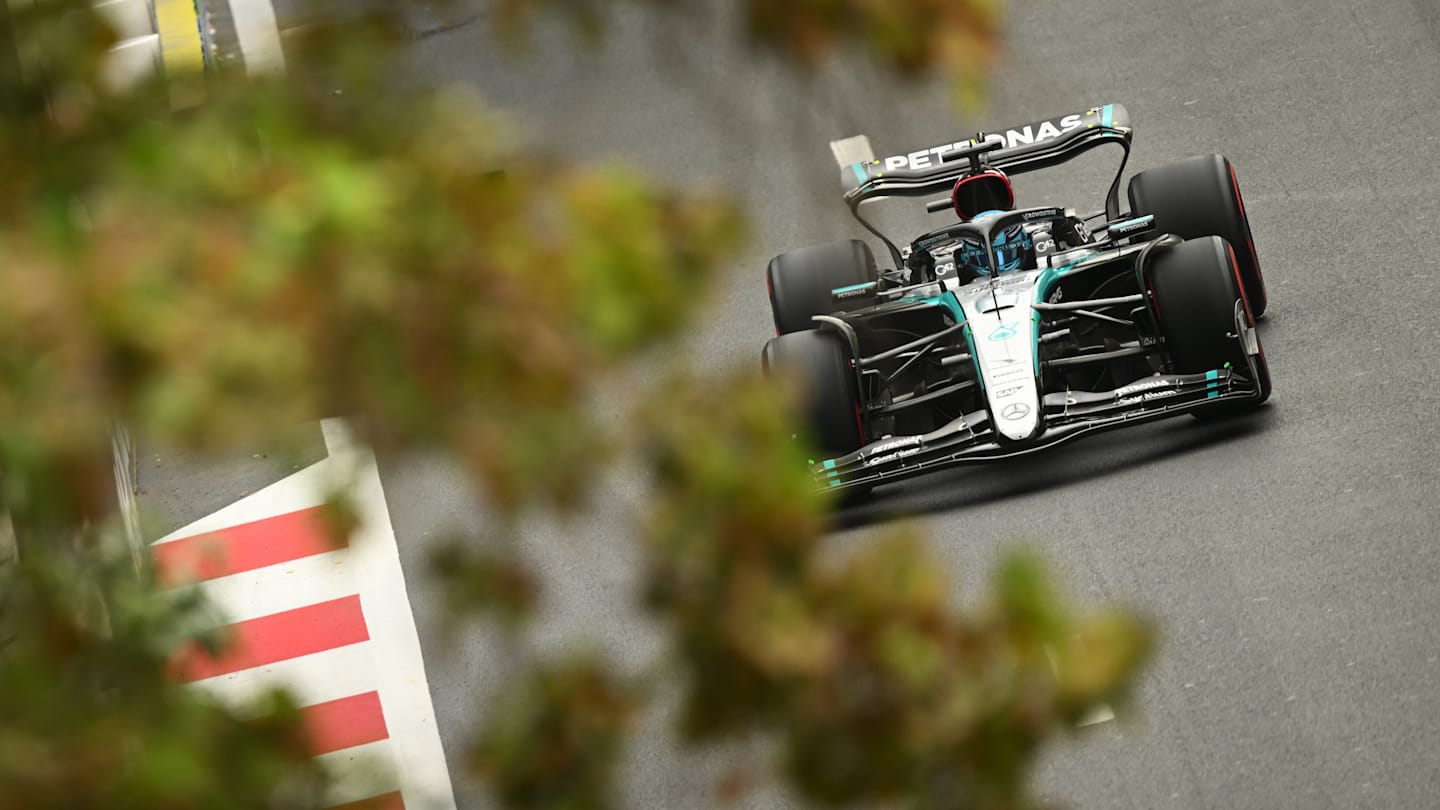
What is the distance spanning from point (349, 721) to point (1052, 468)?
343 cm

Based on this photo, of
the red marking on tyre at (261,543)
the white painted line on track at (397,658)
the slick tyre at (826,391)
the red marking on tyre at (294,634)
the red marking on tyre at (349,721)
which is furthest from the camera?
the red marking on tyre at (261,543)

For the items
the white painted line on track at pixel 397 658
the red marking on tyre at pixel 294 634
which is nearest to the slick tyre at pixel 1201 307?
the white painted line on track at pixel 397 658

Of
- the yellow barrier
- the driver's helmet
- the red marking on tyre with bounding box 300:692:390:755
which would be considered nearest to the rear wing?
the driver's helmet

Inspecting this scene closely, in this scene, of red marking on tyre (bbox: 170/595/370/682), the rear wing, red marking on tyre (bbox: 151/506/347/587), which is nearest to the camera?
red marking on tyre (bbox: 170/595/370/682)

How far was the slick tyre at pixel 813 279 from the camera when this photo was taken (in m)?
9.90

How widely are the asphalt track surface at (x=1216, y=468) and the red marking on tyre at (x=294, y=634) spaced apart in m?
0.34

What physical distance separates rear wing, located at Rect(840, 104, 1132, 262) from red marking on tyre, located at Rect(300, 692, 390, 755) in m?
3.29

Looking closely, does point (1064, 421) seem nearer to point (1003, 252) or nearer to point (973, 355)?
point (973, 355)

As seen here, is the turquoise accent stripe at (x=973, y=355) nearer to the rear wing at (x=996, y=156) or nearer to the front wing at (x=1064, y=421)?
the front wing at (x=1064, y=421)

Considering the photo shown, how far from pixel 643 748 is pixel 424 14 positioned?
997cm

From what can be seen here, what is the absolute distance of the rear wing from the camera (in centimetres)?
967

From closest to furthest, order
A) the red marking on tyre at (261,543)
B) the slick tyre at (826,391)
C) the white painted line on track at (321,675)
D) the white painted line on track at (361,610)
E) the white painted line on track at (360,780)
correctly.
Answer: the white painted line on track at (360,780) → the white painted line on track at (361,610) → the slick tyre at (826,391) → the white painted line on track at (321,675) → the red marking on tyre at (261,543)

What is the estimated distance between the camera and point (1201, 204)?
9719 mm

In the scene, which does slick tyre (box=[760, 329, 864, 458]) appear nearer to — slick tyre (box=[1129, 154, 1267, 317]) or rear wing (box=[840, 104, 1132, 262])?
rear wing (box=[840, 104, 1132, 262])
